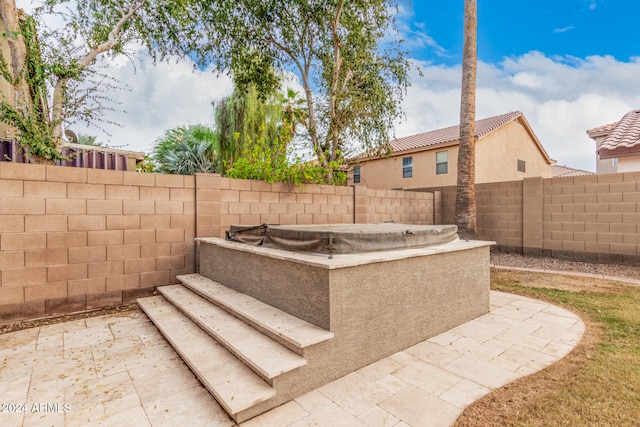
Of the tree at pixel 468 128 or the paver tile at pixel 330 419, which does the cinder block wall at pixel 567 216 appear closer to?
the tree at pixel 468 128

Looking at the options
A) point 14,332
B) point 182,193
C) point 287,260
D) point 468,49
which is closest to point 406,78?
point 468,49

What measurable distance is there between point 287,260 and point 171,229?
250 centimetres

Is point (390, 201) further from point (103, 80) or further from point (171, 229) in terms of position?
point (103, 80)

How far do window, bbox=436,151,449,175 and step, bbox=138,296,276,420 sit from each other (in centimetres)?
1073

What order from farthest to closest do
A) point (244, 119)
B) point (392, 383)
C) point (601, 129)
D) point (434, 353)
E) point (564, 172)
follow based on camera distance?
point (564, 172)
point (244, 119)
point (601, 129)
point (434, 353)
point (392, 383)

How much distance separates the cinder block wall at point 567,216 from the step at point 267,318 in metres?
7.16

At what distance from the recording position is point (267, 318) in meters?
2.51

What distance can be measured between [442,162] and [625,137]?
5662mm

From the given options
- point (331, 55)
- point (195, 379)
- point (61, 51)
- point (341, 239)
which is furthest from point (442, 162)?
point (195, 379)

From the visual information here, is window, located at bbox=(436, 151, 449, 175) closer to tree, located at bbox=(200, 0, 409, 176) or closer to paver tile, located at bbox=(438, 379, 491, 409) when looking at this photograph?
tree, located at bbox=(200, 0, 409, 176)

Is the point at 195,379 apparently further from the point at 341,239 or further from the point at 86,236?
the point at 86,236

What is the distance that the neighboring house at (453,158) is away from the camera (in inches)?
443

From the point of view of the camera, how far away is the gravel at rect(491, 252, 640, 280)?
18.3 ft

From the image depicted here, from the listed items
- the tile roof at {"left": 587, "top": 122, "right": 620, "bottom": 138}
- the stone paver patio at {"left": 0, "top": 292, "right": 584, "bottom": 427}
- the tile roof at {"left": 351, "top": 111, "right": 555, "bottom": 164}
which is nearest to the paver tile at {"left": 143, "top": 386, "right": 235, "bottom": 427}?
the stone paver patio at {"left": 0, "top": 292, "right": 584, "bottom": 427}
